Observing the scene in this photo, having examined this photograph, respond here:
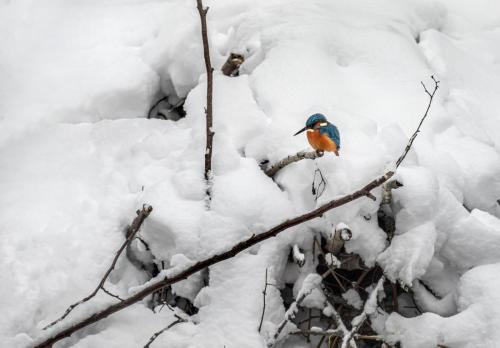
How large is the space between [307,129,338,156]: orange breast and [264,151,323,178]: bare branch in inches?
1.4

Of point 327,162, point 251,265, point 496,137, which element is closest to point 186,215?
point 251,265

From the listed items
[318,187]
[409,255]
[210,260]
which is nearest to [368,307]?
Result: [409,255]

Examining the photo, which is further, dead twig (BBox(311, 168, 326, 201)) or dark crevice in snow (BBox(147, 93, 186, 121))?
dark crevice in snow (BBox(147, 93, 186, 121))

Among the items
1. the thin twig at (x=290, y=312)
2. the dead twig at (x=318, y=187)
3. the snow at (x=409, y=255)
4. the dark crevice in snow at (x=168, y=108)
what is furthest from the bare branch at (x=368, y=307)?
the dark crevice in snow at (x=168, y=108)

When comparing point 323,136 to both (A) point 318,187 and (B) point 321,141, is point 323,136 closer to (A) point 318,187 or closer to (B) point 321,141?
(B) point 321,141

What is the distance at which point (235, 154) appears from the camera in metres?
2.09

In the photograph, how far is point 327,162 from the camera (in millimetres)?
1970

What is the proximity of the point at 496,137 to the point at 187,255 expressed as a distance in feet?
6.48

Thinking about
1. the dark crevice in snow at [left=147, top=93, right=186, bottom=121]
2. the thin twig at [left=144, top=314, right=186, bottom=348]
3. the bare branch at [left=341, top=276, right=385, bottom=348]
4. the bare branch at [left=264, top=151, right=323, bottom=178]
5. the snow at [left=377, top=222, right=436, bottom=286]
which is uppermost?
the bare branch at [left=264, top=151, right=323, bottom=178]

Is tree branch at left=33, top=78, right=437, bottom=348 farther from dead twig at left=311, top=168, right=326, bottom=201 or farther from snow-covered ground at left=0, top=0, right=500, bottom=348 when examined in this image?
dead twig at left=311, top=168, right=326, bottom=201

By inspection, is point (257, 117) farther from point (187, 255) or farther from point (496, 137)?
point (496, 137)

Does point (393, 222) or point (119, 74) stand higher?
point (119, 74)

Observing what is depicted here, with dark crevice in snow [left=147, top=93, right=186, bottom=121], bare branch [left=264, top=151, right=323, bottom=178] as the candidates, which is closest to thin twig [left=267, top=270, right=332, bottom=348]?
bare branch [left=264, top=151, right=323, bottom=178]

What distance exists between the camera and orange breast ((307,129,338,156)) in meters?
1.77
